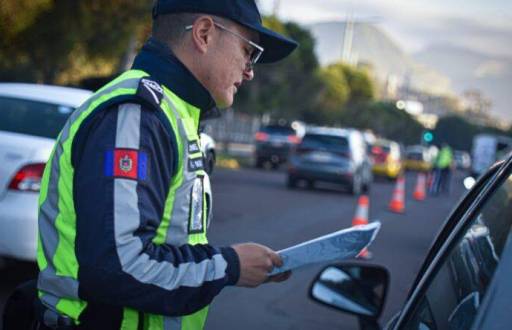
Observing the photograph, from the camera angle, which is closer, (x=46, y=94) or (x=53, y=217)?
(x=53, y=217)

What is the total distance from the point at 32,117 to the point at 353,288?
4.38 metres

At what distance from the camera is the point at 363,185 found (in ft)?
73.6

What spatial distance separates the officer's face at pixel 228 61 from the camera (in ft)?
6.66

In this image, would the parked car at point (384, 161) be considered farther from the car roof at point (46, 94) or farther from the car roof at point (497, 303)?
the car roof at point (497, 303)

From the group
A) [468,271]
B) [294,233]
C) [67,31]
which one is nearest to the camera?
[468,271]

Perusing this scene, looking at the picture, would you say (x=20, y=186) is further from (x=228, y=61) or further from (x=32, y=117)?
(x=228, y=61)

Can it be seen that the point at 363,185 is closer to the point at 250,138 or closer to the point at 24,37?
the point at 24,37

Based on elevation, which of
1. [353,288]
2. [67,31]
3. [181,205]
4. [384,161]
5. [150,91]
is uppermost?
[67,31]

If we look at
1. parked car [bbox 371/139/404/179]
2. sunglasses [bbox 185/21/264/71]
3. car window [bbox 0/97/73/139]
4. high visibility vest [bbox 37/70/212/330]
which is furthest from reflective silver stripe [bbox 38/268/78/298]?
parked car [bbox 371/139/404/179]

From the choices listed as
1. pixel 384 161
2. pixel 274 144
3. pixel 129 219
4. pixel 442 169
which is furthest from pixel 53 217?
pixel 384 161

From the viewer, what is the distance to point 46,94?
657 cm

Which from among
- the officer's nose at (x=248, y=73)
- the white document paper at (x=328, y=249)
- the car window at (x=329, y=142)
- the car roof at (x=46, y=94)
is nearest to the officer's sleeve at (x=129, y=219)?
the white document paper at (x=328, y=249)

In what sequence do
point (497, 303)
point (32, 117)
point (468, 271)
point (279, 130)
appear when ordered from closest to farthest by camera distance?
1. point (497, 303)
2. point (468, 271)
3. point (32, 117)
4. point (279, 130)

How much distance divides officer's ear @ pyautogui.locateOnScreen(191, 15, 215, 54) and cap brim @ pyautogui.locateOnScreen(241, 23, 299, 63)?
0.10 meters
